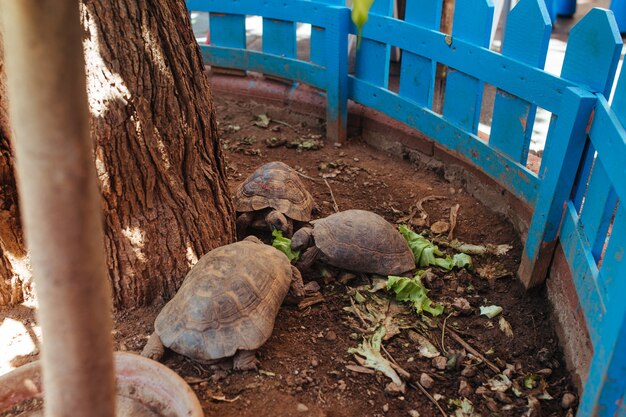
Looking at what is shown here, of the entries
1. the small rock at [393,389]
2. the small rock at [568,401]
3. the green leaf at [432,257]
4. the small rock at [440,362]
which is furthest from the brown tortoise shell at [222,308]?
the small rock at [568,401]

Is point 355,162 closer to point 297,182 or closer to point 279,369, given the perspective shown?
point 297,182

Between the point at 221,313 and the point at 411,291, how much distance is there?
1196 millimetres

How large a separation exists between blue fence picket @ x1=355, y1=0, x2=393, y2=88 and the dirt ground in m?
1.31

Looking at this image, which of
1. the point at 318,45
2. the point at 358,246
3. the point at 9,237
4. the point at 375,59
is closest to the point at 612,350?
the point at 358,246

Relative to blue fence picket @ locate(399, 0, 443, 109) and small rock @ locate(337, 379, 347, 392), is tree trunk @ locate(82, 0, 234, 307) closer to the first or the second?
small rock @ locate(337, 379, 347, 392)

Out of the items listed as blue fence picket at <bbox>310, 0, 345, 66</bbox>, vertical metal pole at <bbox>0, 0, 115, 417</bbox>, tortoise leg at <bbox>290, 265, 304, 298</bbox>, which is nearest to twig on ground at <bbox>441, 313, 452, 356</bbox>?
tortoise leg at <bbox>290, 265, 304, 298</bbox>

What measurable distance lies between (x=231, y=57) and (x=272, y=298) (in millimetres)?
3641

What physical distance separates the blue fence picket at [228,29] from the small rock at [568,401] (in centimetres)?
448

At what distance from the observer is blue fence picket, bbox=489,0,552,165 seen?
3.30 m

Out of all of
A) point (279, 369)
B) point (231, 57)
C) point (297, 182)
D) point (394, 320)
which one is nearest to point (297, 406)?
point (279, 369)

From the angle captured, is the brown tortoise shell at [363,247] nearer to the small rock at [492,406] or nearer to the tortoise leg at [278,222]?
the tortoise leg at [278,222]

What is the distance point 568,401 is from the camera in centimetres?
267

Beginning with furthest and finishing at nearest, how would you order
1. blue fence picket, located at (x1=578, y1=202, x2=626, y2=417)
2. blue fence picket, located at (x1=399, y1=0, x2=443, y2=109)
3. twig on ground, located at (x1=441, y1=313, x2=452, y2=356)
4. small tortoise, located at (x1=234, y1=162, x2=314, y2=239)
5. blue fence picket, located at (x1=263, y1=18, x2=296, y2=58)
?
blue fence picket, located at (x1=263, y1=18, x2=296, y2=58)
blue fence picket, located at (x1=399, y1=0, x2=443, y2=109)
small tortoise, located at (x1=234, y1=162, x2=314, y2=239)
twig on ground, located at (x1=441, y1=313, x2=452, y2=356)
blue fence picket, located at (x1=578, y1=202, x2=626, y2=417)

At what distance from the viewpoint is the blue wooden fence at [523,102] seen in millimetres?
2373
